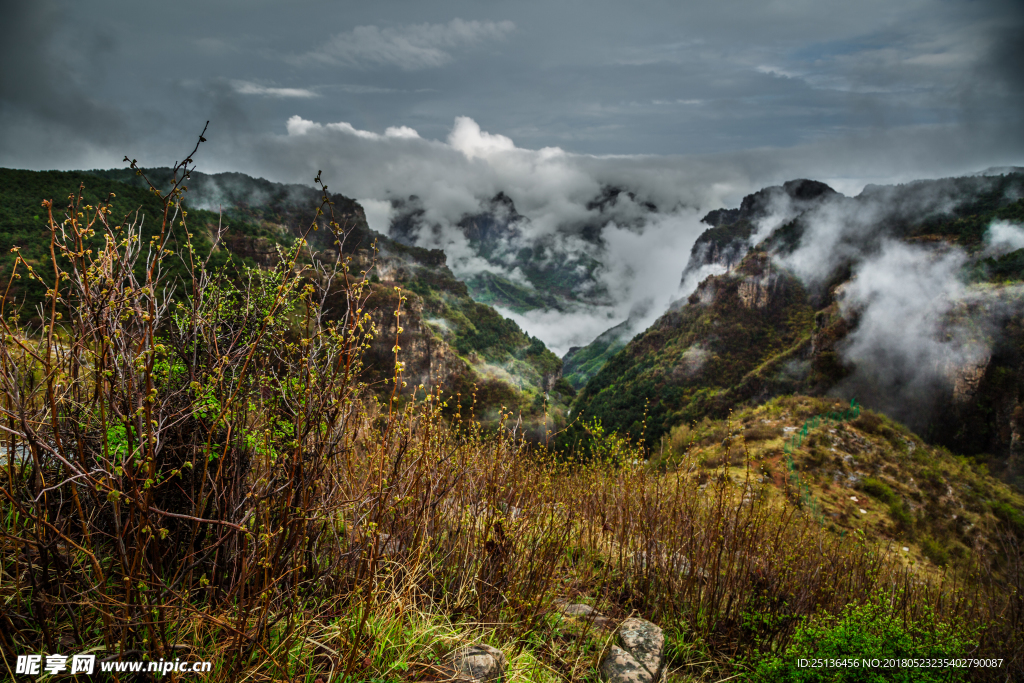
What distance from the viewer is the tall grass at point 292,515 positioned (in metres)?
2.13

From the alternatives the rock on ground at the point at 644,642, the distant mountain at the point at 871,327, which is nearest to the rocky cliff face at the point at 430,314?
the distant mountain at the point at 871,327

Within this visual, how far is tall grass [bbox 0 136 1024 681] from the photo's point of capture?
2133 mm

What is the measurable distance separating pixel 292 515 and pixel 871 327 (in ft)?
209

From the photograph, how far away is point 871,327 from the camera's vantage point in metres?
48.9

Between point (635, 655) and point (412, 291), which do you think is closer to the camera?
point (635, 655)

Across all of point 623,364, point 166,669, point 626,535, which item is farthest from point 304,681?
point 623,364

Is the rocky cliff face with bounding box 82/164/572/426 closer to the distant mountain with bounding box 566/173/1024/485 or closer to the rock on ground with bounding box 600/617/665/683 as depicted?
the distant mountain with bounding box 566/173/1024/485

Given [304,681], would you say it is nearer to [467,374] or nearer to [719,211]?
[467,374]

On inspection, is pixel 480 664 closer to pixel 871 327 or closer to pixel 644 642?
pixel 644 642

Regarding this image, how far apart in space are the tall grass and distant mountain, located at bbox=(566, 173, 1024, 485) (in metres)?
22.4

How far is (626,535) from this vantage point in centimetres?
574

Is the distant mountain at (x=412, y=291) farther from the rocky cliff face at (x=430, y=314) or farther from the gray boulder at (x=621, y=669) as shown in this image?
the gray boulder at (x=621, y=669)

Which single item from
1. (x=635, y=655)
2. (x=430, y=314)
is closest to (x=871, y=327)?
(x=635, y=655)

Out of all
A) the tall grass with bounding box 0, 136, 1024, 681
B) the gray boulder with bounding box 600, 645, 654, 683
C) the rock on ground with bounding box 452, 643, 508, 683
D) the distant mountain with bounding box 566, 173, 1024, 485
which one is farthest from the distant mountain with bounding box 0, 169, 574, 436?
the gray boulder with bounding box 600, 645, 654, 683
